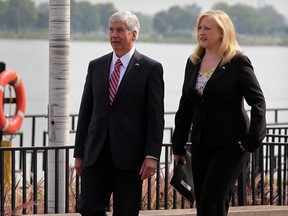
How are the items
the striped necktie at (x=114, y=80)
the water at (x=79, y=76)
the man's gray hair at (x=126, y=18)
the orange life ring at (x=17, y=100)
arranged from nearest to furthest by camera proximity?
the man's gray hair at (x=126, y=18) < the striped necktie at (x=114, y=80) < the orange life ring at (x=17, y=100) < the water at (x=79, y=76)

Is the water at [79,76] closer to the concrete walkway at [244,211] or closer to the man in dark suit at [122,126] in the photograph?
the concrete walkway at [244,211]

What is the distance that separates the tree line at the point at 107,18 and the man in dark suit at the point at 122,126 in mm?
70699

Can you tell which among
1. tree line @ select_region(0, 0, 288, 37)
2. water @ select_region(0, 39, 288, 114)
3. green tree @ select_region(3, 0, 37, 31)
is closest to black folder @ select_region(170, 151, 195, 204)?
water @ select_region(0, 39, 288, 114)

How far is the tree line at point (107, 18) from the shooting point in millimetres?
79875

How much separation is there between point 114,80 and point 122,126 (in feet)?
1.10

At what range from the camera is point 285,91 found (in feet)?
191

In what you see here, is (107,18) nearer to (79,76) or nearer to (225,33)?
(79,76)

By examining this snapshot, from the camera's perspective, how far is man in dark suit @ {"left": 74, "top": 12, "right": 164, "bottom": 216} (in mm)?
7168

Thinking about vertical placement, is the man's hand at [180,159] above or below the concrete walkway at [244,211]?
above

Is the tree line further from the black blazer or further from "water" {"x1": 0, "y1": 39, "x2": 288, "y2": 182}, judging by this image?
the black blazer

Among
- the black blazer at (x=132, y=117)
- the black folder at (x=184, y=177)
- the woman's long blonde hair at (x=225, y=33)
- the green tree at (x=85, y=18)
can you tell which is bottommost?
the black folder at (x=184, y=177)

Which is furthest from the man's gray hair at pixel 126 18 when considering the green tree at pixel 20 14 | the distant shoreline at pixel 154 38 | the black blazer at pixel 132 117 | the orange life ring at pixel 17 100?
the distant shoreline at pixel 154 38

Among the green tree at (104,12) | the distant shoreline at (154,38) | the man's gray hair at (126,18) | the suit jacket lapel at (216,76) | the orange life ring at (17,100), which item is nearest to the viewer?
the man's gray hair at (126,18)

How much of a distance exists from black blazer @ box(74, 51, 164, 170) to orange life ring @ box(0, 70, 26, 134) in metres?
9.64
